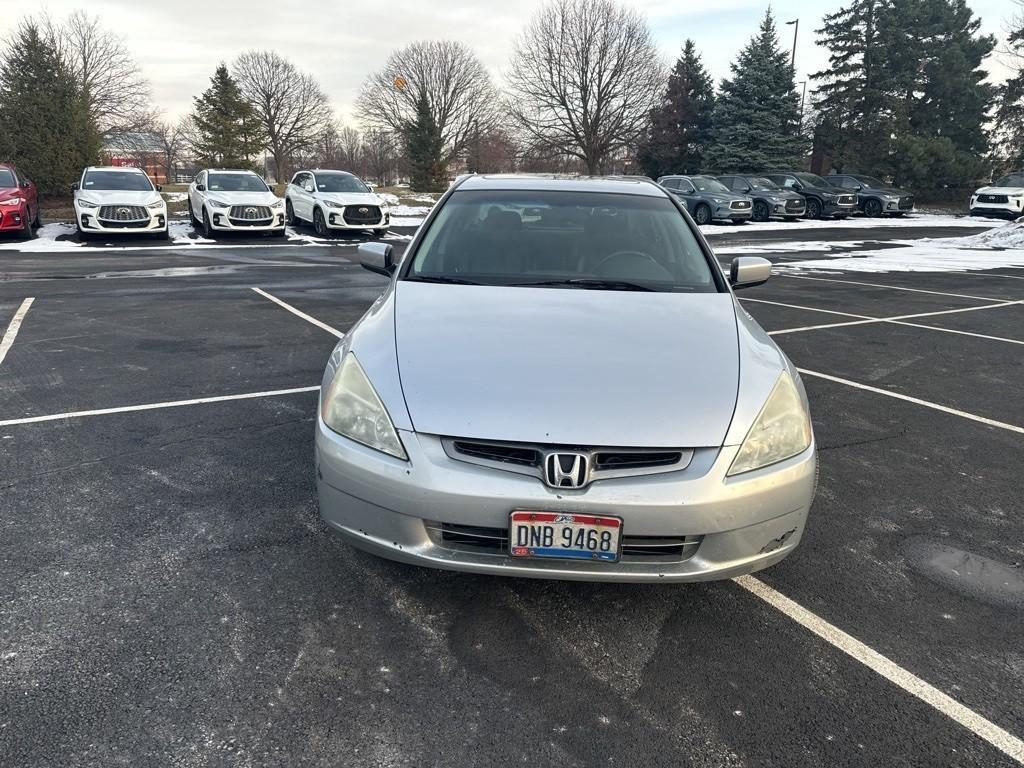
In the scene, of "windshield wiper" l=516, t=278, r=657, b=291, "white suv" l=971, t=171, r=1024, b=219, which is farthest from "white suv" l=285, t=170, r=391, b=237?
"white suv" l=971, t=171, r=1024, b=219

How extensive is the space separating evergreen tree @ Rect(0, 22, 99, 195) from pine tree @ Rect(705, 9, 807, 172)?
3107 centimetres

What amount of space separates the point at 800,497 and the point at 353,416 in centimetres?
165

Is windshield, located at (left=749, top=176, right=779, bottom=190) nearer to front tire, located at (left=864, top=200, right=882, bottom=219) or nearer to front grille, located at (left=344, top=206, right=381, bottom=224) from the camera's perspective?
front tire, located at (left=864, top=200, right=882, bottom=219)

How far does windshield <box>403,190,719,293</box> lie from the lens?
363 centimetres

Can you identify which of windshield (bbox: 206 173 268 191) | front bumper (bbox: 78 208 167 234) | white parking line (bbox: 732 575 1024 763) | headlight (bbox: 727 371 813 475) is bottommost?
white parking line (bbox: 732 575 1024 763)

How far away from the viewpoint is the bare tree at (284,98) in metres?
57.2

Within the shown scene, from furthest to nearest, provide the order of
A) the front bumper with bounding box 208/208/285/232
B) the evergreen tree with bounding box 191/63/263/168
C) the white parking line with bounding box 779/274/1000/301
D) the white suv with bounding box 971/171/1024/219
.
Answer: the evergreen tree with bounding box 191/63/263/168 → the white suv with bounding box 971/171/1024/219 → the front bumper with bounding box 208/208/285/232 → the white parking line with bounding box 779/274/1000/301

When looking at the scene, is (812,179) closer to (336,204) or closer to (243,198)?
(336,204)

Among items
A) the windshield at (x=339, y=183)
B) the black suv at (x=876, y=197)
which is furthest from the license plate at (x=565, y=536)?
the black suv at (x=876, y=197)

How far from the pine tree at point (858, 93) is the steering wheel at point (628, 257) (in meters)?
42.7

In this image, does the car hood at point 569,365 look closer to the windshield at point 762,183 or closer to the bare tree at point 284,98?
the windshield at point 762,183

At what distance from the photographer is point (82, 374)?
5711mm

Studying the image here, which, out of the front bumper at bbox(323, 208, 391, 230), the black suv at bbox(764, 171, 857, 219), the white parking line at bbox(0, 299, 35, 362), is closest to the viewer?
the white parking line at bbox(0, 299, 35, 362)

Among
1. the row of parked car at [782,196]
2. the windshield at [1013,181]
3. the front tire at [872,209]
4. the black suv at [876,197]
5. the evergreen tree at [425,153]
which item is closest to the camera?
the row of parked car at [782,196]
